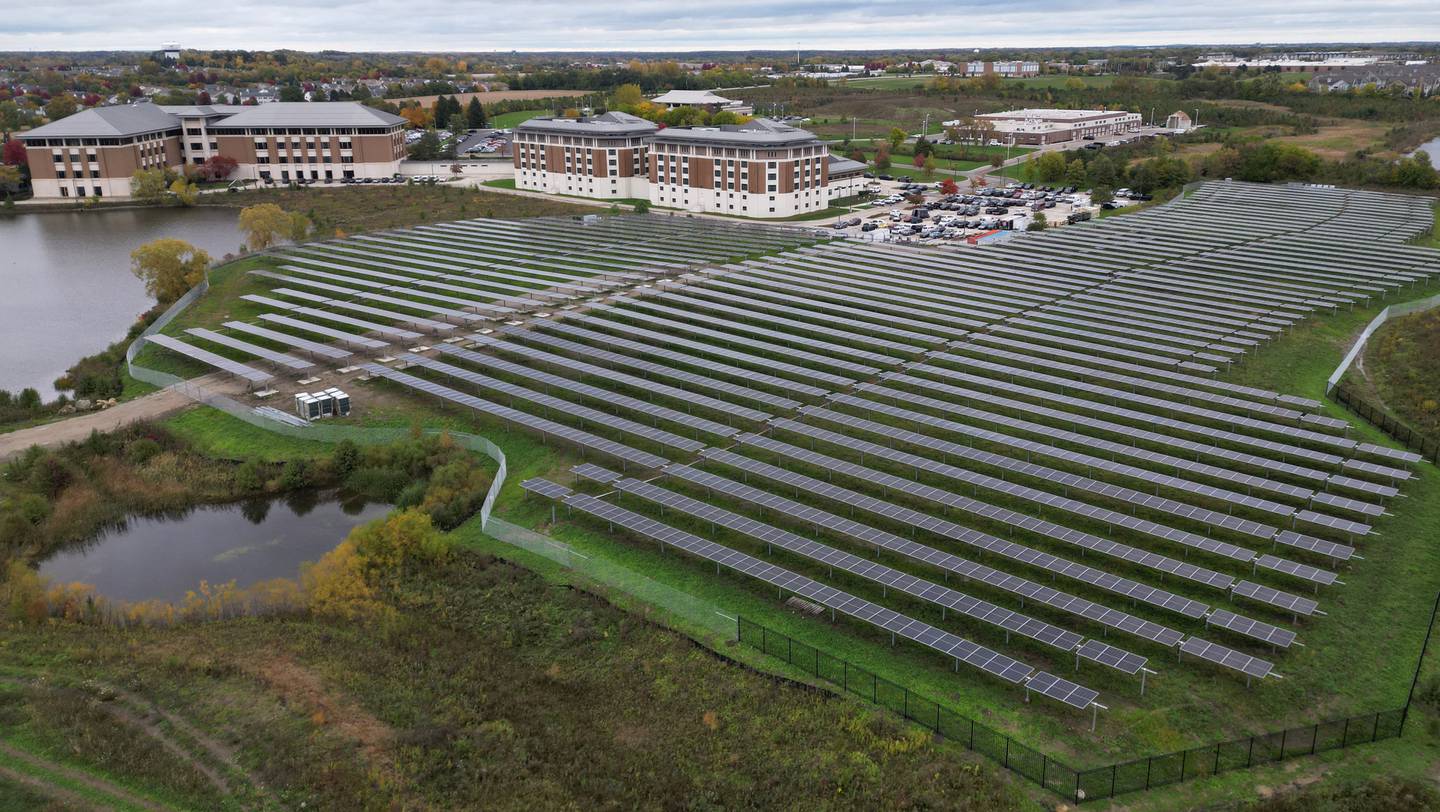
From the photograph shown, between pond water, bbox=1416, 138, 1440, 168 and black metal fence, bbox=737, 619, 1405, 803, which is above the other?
pond water, bbox=1416, 138, 1440, 168

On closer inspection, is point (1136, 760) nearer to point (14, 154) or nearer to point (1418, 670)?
point (1418, 670)

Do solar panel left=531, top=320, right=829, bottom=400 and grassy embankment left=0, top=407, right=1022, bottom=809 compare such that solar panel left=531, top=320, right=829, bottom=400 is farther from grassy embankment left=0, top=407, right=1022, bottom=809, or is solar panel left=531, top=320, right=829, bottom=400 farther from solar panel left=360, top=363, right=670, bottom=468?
grassy embankment left=0, top=407, right=1022, bottom=809

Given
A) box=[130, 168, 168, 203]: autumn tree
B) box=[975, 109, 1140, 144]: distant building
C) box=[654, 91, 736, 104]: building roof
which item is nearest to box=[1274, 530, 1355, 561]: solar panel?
box=[130, 168, 168, 203]: autumn tree

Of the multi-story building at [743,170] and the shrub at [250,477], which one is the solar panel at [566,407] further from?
the multi-story building at [743,170]

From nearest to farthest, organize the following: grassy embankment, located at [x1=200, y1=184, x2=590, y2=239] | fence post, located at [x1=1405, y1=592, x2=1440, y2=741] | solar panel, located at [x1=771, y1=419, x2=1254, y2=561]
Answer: fence post, located at [x1=1405, y1=592, x2=1440, y2=741]
solar panel, located at [x1=771, y1=419, x2=1254, y2=561]
grassy embankment, located at [x1=200, y1=184, x2=590, y2=239]

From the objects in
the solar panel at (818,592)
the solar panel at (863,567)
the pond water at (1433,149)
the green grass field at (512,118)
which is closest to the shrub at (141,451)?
the solar panel at (818,592)

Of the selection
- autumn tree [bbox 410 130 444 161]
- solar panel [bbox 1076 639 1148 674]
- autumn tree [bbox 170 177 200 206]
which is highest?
autumn tree [bbox 410 130 444 161]

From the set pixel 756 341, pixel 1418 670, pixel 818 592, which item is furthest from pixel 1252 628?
pixel 756 341

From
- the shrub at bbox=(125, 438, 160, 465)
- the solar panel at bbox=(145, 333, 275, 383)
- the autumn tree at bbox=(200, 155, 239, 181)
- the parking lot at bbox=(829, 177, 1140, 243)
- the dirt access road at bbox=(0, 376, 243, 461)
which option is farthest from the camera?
the autumn tree at bbox=(200, 155, 239, 181)
